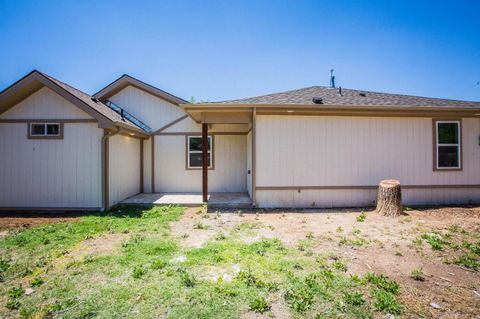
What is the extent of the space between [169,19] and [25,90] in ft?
19.0

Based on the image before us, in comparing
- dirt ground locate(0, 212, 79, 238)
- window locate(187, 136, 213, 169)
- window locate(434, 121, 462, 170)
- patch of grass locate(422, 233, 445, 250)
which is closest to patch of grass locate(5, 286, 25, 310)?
dirt ground locate(0, 212, 79, 238)

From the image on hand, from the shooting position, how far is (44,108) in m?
7.16

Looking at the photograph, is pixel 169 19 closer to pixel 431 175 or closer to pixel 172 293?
pixel 172 293

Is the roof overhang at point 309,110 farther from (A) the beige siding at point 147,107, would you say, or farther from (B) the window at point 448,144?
(A) the beige siding at point 147,107

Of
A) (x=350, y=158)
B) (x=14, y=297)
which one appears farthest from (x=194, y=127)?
(x=14, y=297)

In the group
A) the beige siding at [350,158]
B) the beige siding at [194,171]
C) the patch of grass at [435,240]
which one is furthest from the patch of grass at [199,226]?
the patch of grass at [435,240]

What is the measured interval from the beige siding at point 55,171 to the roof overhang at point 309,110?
359 centimetres

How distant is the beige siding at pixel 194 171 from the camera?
10.3 meters

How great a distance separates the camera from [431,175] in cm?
772

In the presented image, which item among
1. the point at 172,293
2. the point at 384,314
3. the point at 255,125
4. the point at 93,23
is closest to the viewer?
the point at 384,314

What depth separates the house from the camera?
7.09 meters

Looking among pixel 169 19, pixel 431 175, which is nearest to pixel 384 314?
pixel 431 175

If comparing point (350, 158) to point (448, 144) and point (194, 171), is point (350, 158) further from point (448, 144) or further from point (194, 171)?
point (194, 171)

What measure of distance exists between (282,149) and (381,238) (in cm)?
381
